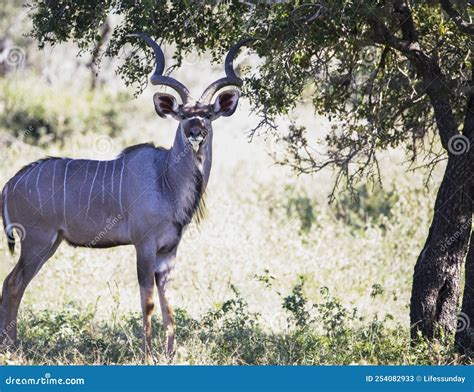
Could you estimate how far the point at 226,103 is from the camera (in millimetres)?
6051

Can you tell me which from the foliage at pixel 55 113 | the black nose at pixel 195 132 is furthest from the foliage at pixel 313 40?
the foliage at pixel 55 113

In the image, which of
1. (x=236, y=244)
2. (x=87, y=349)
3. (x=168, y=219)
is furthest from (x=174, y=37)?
(x=236, y=244)

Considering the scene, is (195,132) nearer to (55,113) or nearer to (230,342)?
(230,342)

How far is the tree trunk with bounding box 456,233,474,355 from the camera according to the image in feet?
17.7

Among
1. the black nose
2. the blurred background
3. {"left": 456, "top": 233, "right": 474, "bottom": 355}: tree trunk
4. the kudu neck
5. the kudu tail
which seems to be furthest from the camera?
the blurred background

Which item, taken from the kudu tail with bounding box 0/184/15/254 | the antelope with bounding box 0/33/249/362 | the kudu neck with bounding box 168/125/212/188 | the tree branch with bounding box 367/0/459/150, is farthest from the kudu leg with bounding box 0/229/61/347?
the tree branch with bounding box 367/0/459/150

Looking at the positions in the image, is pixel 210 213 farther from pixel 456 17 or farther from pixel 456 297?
pixel 456 17

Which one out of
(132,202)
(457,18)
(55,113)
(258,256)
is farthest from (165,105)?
(55,113)

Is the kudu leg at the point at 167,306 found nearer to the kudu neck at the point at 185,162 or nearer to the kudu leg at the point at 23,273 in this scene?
the kudu neck at the point at 185,162

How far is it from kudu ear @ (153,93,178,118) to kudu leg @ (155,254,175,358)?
974 mm

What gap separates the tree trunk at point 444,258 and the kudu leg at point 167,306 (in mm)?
1579

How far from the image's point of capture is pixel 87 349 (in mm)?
5922

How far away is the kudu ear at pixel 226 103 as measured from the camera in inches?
236

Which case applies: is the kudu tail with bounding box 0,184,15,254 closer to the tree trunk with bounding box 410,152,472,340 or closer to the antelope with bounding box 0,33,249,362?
the antelope with bounding box 0,33,249,362
